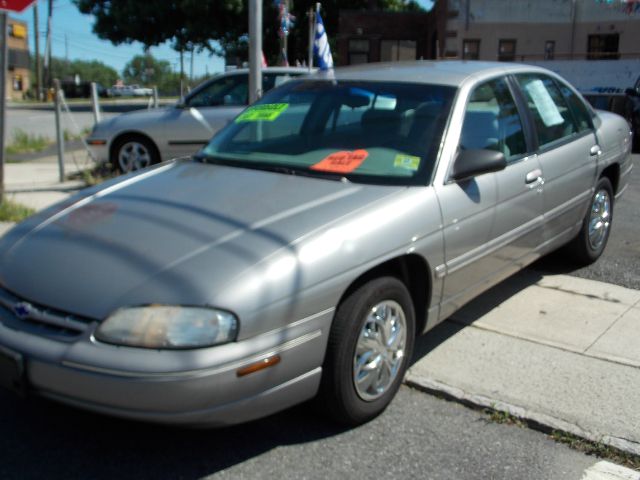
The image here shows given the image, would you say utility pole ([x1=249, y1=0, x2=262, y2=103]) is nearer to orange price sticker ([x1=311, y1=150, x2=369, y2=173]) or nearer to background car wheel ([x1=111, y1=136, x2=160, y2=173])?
background car wheel ([x1=111, y1=136, x2=160, y2=173])

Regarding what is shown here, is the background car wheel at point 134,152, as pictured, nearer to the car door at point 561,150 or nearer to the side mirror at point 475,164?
the car door at point 561,150

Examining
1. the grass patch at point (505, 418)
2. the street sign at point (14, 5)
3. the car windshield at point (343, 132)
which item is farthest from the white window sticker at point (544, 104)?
the street sign at point (14, 5)

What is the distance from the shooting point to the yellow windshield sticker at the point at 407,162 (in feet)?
12.3

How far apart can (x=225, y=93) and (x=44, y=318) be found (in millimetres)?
7328

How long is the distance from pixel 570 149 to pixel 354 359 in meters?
2.75

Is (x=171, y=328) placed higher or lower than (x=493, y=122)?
lower

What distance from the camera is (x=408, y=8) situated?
42.7 metres

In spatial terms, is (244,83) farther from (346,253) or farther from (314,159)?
(346,253)

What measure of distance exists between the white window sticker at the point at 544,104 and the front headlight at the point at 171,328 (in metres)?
3.09

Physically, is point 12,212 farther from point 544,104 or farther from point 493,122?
point 544,104

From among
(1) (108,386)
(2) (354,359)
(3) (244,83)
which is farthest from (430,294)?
(3) (244,83)

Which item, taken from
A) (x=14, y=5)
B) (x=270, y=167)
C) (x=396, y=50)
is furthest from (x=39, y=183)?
(x=396, y=50)

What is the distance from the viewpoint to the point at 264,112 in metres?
4.55

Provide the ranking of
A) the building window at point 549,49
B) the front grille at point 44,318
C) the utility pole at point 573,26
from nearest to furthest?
1. the front grille at point 44,318
2. the utility pole at point 573,26
3. the building window at point 549,49
